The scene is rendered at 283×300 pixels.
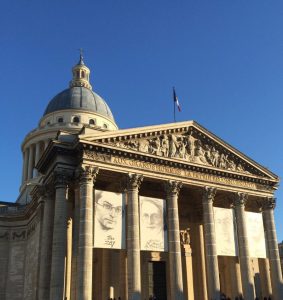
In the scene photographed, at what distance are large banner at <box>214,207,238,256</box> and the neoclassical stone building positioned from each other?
9cm

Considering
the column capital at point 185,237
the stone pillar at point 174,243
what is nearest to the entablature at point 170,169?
the stone pillar at point 174,243

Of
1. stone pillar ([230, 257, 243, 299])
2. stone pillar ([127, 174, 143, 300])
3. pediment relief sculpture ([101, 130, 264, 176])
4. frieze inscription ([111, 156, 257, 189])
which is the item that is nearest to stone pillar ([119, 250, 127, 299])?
stone pillar ([127, 174, 143, 300])

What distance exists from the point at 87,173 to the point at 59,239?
4995 mm

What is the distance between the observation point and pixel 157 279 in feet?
125

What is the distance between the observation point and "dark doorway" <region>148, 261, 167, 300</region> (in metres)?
37.4

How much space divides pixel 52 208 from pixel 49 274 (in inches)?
196

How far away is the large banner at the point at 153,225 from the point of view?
3192 centimetres

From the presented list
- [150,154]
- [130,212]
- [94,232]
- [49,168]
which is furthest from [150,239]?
[49,168]

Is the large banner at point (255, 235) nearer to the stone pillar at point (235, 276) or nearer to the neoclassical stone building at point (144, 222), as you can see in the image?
the neoclassical stone building at point (144, 222)

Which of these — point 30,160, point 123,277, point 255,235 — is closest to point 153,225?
point 123,277

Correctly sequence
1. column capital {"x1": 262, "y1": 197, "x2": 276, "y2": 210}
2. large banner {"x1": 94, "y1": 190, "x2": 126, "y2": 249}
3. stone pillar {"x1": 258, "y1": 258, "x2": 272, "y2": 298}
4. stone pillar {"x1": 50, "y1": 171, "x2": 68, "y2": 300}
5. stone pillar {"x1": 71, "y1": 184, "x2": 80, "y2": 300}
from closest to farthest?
stone pillar {"x1": 71, "y1": 184, "x2": 80, "y2": 300} < stone pillar {"x1": 50, "y1": 171, "x2": 68, "y2": 300} < large banner {"x1": 94, "y1": 190, "x2": 126, "y2": 249} < stone pillar {"x1": 258, "y1": 258, "x2": 272, "y2": 298} < column capital {"x1": 262, "y1": 197, "x2": 276, "y2": 210}

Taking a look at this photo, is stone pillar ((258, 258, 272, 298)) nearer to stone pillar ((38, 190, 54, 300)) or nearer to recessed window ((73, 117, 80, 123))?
stone pillar ((38, 190, 54, 300))

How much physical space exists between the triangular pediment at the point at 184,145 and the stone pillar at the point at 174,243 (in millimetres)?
2637

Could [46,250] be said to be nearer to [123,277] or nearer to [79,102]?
[123,277]
